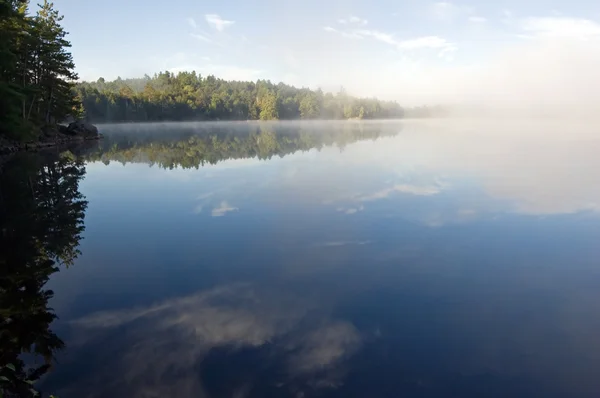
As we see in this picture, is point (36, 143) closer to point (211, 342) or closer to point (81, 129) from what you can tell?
point (81, 129)

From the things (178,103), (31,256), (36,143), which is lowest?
(31,256)

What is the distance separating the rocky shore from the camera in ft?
118

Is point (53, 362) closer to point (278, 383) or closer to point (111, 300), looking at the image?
point (111, 300)

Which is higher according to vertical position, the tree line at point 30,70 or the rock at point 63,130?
the tree line at point 30,70

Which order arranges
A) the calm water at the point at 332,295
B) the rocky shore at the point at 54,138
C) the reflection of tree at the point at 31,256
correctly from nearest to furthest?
the calm water at the point at 332,295 < the reflection of tree at the point at 31,256 < the rocky shore at the point at 54,138

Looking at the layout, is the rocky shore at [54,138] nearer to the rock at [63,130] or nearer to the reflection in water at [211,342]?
the rock at [63,130]

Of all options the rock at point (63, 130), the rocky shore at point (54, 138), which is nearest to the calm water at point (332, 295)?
the rocky shore at point (54, 138)

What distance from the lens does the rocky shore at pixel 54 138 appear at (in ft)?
118

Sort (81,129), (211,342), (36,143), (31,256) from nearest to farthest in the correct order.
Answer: (211,342)
(31,256)
(36,143)
(81,129)

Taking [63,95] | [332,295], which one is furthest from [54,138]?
[332,295]

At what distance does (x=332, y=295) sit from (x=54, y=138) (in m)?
52.1

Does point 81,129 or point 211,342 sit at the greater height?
point 81,129

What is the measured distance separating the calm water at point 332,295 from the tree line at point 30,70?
12.7m

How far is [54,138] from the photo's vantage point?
49625 mm
